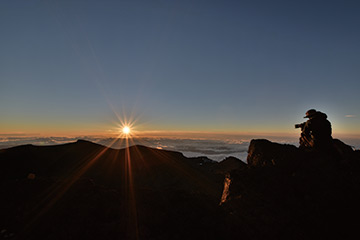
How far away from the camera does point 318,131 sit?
560 inches

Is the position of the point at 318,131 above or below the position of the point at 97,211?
above

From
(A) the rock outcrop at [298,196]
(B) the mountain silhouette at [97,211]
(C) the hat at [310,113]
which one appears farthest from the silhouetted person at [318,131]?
(B) the mountain silhouette at [97,211]

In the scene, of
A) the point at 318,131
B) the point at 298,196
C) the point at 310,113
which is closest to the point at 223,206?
the point at 298,196

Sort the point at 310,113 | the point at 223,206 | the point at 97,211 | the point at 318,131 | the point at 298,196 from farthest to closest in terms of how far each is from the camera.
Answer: the point at 310,113 → the point at 318,131 → the point at 223,206 → the point at 298,196 → the point at 97,211

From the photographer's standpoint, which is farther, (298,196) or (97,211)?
(298,196)

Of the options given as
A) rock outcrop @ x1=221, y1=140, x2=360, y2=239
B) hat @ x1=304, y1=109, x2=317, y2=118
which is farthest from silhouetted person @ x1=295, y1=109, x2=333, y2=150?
rock outcrop @ x1=221, y1=140, x2=360, y2=239

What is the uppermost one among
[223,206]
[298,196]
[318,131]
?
[318,131]

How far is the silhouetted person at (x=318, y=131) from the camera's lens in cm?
1410

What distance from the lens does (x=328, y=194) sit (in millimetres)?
10961

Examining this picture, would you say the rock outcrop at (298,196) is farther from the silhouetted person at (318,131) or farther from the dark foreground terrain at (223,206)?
the silhouetted person at (318,131)

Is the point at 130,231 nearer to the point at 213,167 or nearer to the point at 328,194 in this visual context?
the point at 328,194

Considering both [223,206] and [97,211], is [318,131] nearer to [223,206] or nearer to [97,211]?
[223,206]

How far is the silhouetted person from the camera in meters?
14.1

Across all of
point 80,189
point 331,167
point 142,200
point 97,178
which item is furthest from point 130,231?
point 97,178
